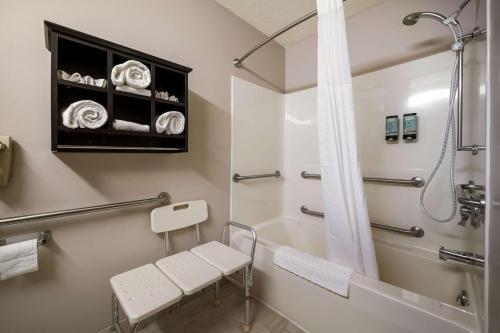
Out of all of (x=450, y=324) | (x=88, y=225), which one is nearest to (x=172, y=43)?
(x=88, y=225)

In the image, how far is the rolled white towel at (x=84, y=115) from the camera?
2.62ft

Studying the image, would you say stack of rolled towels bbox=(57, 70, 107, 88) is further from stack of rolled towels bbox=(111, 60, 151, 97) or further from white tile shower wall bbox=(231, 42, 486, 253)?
white tile shower wall bbox=(231, 42, 486, 253)

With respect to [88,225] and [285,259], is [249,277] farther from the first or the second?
[88,225]

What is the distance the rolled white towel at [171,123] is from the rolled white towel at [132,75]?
6.6 inches

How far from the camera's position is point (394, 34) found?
1.44 meters

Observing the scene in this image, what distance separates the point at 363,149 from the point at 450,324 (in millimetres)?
1128

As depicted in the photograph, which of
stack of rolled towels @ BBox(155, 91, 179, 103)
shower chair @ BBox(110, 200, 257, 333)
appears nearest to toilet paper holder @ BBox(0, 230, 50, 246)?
shower chair @ BBox(110, 200, 257, 333)

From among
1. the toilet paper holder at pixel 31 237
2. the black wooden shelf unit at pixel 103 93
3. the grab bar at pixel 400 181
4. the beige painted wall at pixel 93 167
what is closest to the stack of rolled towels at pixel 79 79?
the black wooden shelf unit at pixel 103 93

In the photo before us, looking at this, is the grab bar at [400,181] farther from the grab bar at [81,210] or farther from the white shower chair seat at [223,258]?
the grab bar at [81,210]

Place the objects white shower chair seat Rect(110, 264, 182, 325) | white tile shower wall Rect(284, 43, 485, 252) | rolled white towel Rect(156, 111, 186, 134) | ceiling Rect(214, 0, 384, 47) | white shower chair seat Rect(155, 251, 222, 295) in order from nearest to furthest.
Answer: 1. white shower chair seat Rect(110, 264, 182, 325)
2. white shower chair seat Rect(155, 251, 222, 295)
3. rolled white towel Rect(156, 111, 186, 134)
4. white tile shower wall Rect(284, 43, 485, 252)
5. ceiling Rect(214, 0, 384, 47)

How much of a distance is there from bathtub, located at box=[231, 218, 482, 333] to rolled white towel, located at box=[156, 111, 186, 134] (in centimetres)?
92

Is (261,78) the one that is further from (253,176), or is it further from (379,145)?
(379,145)

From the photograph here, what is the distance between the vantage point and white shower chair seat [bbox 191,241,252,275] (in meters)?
1.05

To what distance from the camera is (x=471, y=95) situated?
1.16 metres
